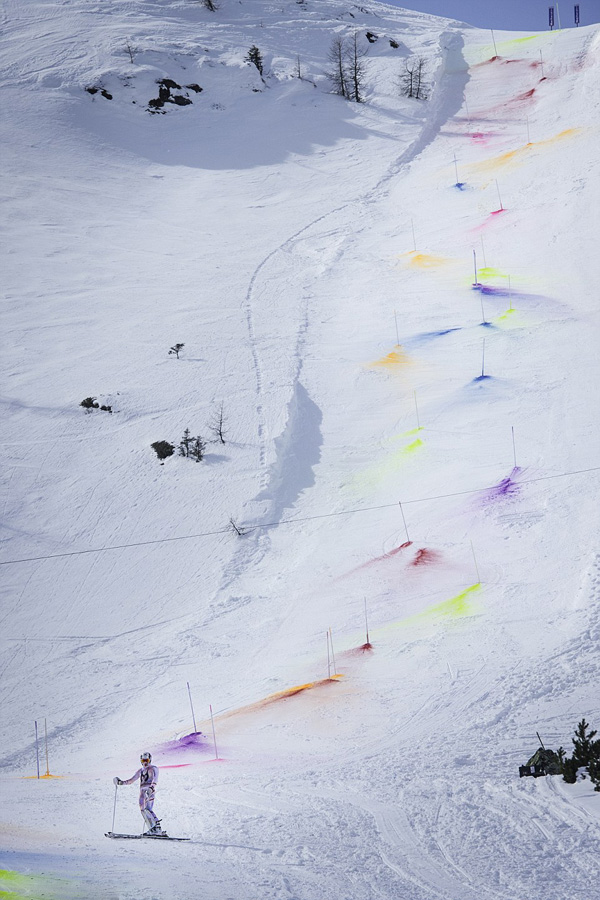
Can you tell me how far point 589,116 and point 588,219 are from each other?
34.4ft

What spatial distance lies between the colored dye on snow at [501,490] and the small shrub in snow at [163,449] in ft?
27.5

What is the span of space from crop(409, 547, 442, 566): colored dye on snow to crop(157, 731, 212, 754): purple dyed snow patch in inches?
228

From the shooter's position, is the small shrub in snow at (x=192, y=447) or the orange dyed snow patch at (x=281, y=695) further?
the small shrub in snow at (x=192, y=447)

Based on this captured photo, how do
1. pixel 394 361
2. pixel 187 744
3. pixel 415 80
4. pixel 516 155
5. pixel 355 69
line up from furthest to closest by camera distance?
pixel 355 69 < pixel 415 80 < pixel 516 155 < pixel 394 361 < pixel 187 744

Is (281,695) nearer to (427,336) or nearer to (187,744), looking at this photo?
(187,744)

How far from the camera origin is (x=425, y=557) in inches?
674

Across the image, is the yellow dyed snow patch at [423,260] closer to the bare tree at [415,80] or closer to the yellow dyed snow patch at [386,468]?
the yellow dyed snow patch at [386,468]

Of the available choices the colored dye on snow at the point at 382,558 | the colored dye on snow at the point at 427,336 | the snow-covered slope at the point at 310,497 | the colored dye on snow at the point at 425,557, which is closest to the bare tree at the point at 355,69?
the snow-covered slope at the point at 310,497

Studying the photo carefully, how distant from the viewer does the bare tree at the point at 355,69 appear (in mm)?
49156

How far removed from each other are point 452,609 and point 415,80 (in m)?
41.3

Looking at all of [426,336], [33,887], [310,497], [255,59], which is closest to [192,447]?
[310,497]

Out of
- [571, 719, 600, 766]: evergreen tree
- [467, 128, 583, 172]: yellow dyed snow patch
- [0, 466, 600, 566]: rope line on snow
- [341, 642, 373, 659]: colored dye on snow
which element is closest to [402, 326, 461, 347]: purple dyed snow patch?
[0, 466, 600, 566]: rope line on snow

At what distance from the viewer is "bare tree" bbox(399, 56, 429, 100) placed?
1870 inches

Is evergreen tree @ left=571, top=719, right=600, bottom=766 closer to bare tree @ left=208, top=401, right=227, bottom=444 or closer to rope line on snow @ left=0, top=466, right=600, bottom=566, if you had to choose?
rope line on snow @ left=0, top=466, right=600, bottom=566
